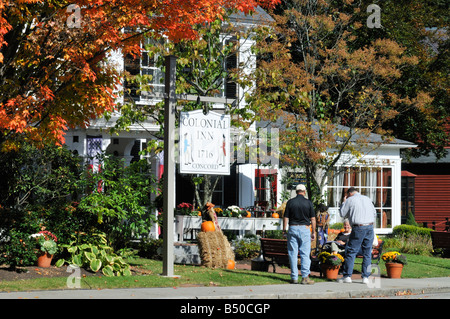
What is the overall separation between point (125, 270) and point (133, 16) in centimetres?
529

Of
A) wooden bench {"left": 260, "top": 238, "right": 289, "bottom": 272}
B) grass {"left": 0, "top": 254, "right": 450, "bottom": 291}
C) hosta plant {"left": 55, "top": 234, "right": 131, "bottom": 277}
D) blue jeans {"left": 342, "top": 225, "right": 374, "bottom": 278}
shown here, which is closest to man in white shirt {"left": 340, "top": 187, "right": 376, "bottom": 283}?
blue jeans {"left": 342, "top": 225, "right": 374, "bottom": 278}

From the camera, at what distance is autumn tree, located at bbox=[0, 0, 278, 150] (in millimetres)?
13094

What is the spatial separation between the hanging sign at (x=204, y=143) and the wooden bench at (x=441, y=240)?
437 inches

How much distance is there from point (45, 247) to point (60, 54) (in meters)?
4.04

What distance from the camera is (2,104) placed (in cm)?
1303

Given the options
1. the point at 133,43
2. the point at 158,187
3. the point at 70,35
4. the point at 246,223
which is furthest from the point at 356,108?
the point at 70,35

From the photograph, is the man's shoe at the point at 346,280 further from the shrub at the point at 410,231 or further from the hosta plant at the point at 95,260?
the shrub at the point at 410,231

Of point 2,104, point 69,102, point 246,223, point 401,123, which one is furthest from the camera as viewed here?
point 401,123

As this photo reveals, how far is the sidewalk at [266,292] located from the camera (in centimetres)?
1169

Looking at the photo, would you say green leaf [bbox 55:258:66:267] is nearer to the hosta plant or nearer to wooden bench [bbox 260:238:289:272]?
the hosta plant

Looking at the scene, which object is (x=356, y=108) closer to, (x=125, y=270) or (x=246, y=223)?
(x=246, y=223)

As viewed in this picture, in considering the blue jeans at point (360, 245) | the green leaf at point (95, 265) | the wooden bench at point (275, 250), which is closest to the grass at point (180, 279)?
the wooden bench at point (275, 250)

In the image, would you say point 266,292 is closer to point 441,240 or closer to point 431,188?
point 441,240

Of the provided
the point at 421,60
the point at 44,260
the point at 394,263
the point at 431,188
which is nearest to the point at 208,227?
the point at 44,260
